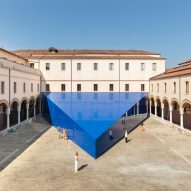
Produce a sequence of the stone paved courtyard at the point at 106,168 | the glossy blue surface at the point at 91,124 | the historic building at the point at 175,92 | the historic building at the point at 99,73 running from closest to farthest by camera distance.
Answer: the stone paved courtyard at the point at 106,168
the glossy blue surface at the point at 91,124
the historic building at the point at 175,92
the historic building at the point at 99,73

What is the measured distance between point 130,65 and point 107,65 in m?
4.25

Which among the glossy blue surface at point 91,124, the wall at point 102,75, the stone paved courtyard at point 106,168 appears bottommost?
the stone paved courtyard at point 106,168

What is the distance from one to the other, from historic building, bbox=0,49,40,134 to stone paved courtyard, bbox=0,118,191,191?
702cm

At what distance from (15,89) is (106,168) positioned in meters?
17.5

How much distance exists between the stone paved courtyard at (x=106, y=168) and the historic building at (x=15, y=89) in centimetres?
702

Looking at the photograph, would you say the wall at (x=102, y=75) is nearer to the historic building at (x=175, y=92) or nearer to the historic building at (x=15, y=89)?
the historic building at (x=175, y=92)

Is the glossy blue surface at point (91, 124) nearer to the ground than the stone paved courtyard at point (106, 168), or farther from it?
farther from it

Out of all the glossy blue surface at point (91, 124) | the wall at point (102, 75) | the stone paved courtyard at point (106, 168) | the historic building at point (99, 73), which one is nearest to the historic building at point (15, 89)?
the historic building at point (99, 73)

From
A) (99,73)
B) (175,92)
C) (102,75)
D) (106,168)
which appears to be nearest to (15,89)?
(99,73)

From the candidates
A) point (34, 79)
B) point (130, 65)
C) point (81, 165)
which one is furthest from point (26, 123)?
point (130, 65)

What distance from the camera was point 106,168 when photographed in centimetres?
1477

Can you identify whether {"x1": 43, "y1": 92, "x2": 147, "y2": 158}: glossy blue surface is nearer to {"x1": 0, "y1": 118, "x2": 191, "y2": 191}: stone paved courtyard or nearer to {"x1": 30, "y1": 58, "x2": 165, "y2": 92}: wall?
{"x1": 0, "y1": 118, "x2": 191, "y2": 191}: stone paved courtyard

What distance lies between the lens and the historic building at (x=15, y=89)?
24328mm

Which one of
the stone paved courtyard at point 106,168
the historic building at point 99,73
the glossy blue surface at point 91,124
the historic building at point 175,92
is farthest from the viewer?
the historic building at point 99,73
